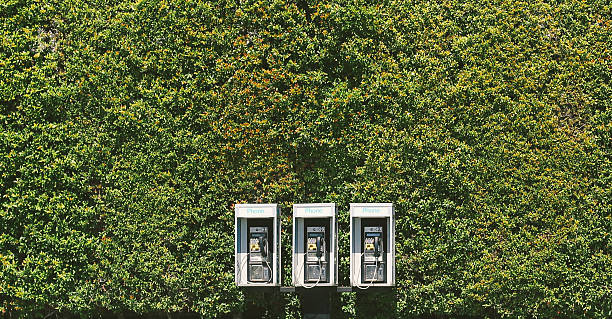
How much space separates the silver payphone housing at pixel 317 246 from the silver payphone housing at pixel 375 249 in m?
0.21

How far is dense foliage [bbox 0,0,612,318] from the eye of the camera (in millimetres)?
6449

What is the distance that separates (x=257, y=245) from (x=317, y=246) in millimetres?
598

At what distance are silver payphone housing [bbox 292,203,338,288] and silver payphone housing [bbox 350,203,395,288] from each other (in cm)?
21

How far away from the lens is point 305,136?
6.52 m

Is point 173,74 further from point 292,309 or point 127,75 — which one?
point 292,309

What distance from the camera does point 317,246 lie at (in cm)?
614

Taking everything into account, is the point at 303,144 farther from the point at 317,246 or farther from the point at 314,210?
the point at 317,246

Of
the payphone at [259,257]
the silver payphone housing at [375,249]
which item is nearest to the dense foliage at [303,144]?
the silver payphone housing at [375,249]

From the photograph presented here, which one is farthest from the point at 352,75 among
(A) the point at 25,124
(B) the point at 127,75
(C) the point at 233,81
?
(A) the point at 25,124

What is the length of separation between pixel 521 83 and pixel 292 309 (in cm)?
337

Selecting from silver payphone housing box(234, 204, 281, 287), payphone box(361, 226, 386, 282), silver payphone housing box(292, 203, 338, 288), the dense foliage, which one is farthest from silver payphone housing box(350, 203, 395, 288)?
silver payphone housing box(234, 204, 281, 287)

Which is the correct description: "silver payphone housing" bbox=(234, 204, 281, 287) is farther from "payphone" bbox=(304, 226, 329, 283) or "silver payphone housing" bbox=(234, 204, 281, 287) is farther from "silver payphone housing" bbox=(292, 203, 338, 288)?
"payphone" bbox=(304, 226, 329, 283)

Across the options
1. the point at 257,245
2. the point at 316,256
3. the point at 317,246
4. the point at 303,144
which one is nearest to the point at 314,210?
the point at 317,246

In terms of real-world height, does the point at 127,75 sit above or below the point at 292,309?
above
